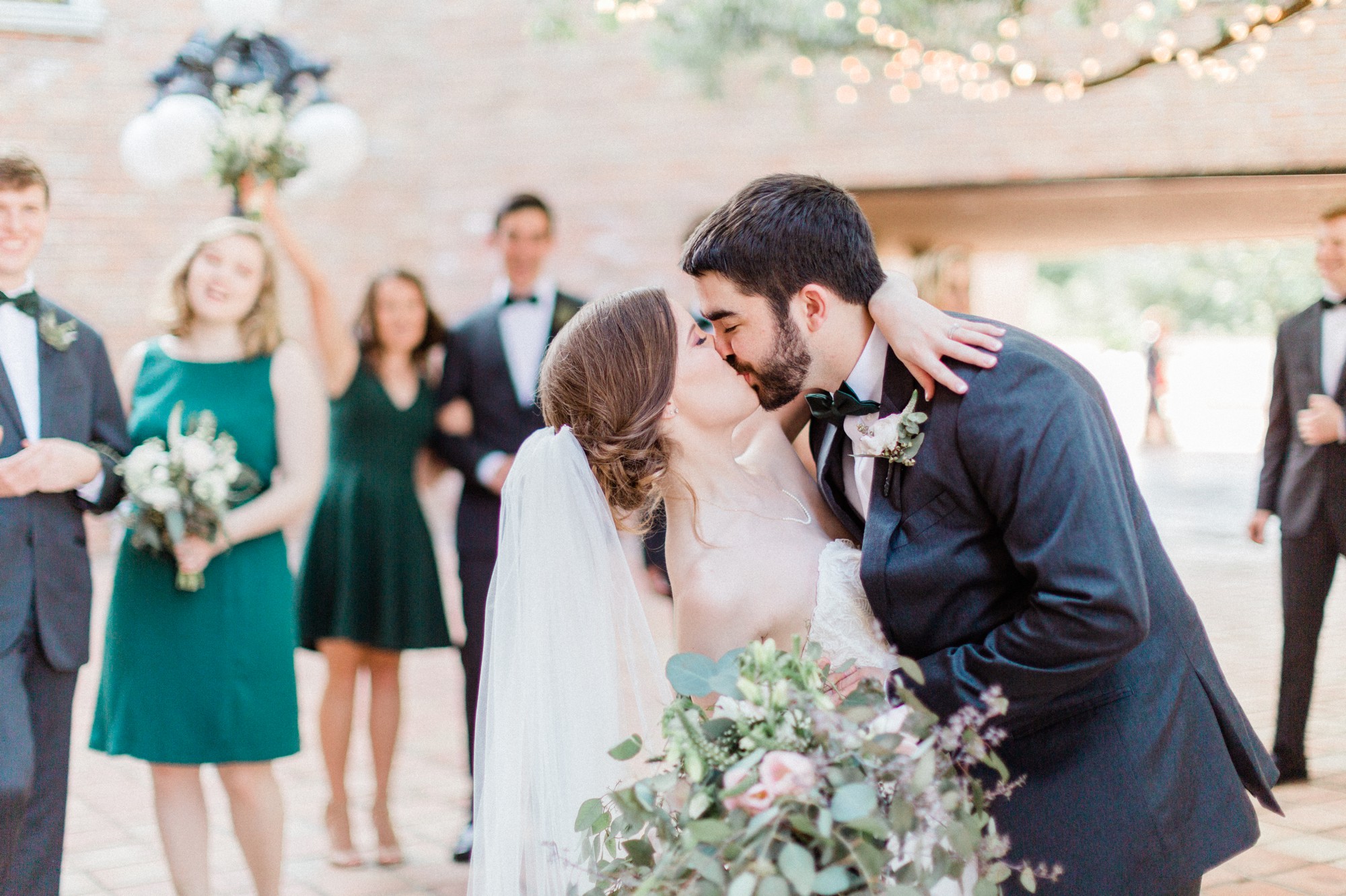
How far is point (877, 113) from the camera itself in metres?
9.15

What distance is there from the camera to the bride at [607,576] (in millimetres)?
2244

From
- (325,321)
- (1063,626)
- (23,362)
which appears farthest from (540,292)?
(1063,626)

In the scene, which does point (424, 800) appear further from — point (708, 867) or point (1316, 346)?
point (1316, 346)

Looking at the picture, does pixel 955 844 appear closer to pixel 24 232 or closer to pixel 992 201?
pixel 24 232

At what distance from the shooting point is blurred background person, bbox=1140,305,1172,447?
63.2ft

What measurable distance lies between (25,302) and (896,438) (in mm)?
2301

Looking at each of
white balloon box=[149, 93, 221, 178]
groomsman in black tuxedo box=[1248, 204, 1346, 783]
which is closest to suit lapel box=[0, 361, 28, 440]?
white balloon box=[149, 93, 221, 178]

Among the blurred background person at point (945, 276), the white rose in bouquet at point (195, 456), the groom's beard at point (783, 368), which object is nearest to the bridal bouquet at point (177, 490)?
the white rose in bouquet at point (195, 456)

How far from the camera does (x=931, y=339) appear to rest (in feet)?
6.12

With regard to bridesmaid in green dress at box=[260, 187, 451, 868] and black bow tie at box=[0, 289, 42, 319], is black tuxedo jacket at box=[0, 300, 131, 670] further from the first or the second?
bridesmaid in green dress at box=[260, 187, 451, 868]

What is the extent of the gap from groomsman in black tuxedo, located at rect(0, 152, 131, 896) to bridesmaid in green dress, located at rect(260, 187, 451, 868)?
3.80 feet

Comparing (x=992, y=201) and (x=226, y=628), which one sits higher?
(x=992, y=201)

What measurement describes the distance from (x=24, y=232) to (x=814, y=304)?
2.11m

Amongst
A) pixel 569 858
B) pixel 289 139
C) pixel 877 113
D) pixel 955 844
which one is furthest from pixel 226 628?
pixel 877 113
